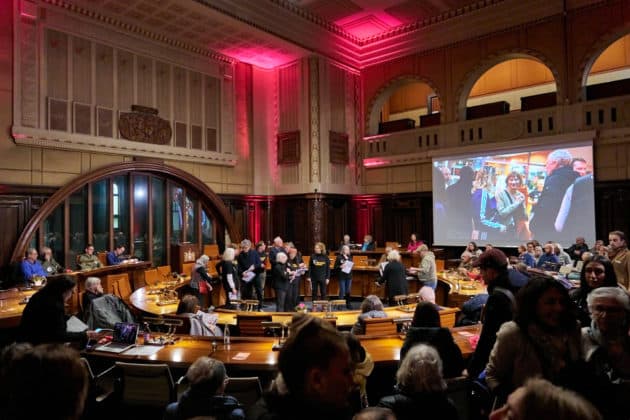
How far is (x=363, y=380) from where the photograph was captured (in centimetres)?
325

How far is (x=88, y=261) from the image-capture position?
32.5 ft

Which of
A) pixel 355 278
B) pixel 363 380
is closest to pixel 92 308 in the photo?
pixel 363 380

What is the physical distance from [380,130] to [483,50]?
14.0ft

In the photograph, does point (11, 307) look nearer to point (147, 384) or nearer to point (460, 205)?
point (147, 384)

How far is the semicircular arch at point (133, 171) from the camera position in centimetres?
977

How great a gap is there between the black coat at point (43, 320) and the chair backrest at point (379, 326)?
290cm

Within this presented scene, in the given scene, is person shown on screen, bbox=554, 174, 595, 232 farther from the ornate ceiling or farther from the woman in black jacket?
the woman in black jacket

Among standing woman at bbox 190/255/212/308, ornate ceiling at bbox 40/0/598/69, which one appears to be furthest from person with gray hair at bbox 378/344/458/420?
ornate ceiling at bbox 40/0/598/69

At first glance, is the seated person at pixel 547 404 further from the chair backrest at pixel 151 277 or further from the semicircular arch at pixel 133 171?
the semicircular arch at pixel 133 171

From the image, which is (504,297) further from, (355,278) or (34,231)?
(34,231)

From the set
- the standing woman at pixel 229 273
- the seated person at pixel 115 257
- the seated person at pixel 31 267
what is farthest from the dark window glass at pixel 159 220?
the standing woman at pixel 229 273

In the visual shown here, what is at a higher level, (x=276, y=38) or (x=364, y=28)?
(x=364, y=28)

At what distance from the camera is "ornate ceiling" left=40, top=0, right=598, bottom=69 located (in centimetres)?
1134

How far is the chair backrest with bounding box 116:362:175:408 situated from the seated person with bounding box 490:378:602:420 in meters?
3.07
